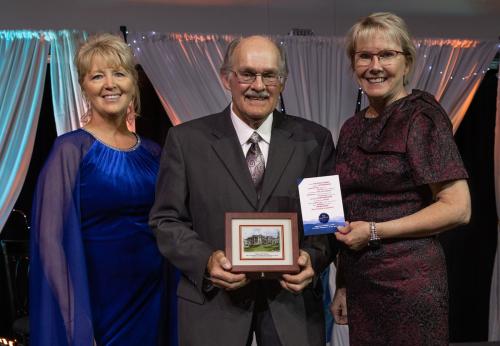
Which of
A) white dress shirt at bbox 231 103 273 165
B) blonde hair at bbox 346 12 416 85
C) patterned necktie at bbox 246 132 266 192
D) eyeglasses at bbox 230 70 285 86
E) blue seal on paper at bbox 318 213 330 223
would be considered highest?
blonde hair at bbox 346 12 416 85

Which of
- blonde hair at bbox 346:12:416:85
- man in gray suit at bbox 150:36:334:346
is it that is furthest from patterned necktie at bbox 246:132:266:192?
blonde hair at bbox 346:12:416:85

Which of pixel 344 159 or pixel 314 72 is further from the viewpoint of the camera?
pixel 314 72

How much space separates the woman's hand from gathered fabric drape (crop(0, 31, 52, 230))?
3.41m

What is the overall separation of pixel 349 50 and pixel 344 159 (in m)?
0.38

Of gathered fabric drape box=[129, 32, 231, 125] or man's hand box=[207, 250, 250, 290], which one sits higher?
gathered fabric drape box=[129, 32, 231, 125]

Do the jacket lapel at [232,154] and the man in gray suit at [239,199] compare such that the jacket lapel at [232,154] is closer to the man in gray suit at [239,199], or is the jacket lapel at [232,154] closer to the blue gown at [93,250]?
the man in gray suit at [239,199]

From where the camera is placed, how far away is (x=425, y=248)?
2.11m

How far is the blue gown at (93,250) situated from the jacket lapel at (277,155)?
2.34 ft

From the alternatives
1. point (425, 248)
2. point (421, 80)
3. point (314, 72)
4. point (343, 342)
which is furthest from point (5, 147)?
point (425, 248)

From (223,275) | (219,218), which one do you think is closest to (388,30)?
(219,218)

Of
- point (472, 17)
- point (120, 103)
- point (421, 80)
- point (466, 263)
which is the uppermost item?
point (472, 17)

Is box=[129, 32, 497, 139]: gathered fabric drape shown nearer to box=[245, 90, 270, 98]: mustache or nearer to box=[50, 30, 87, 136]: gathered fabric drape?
box=[50, 30, 87, 136]: gathered fabric drape

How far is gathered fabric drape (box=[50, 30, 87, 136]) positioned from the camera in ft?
15.9

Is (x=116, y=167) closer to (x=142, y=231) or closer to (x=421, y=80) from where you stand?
(x=142, y=231)
